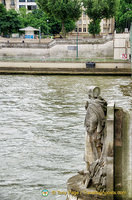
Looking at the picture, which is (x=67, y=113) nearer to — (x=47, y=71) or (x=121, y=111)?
(x=121, y=111)

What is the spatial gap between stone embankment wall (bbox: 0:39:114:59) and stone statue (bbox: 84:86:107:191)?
48.4 meters

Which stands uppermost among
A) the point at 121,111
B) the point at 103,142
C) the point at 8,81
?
the point at 121,111

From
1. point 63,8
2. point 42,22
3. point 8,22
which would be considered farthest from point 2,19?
point 63,8

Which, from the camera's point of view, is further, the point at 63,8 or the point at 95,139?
the point at 63,8

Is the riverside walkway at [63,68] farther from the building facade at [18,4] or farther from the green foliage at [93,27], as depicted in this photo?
the building facade at [18,4]

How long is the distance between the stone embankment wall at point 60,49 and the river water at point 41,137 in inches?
867

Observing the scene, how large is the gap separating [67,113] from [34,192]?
11532 mm

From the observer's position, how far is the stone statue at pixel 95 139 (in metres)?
7.91

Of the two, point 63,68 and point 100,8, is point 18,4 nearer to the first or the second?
point 100,8

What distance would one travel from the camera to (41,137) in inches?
693

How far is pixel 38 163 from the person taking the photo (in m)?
13.9

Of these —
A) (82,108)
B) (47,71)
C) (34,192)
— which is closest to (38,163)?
(34,192)

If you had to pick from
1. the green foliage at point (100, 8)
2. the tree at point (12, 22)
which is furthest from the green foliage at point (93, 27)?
the tree at point (12, 22)

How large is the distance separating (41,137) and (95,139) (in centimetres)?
974
